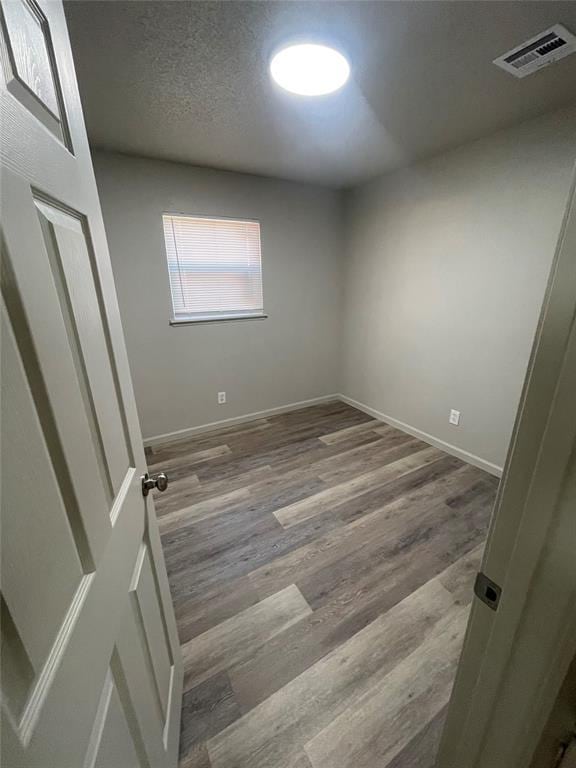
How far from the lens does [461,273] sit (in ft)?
7.93

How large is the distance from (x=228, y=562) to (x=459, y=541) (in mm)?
1352

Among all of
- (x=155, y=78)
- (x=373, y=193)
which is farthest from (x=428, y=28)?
(x=373, y=193)

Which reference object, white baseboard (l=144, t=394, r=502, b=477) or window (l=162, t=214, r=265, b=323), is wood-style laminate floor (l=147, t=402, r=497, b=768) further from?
window (l=162, t=214, r=265, b=323)

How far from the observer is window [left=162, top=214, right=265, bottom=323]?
267cm

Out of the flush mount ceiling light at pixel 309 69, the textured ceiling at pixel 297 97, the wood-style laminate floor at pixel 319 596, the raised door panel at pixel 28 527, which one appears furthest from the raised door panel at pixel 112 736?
the flush mount ceiling light at pixel 309 69

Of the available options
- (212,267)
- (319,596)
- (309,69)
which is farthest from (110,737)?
(212,267)

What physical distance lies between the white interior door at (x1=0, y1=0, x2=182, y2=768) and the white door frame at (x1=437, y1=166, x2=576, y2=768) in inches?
25.5

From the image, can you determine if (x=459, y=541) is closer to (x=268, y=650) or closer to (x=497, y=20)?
(x=268, y=650)

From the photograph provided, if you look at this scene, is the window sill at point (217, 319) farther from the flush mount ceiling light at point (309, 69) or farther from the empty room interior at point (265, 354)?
the flush mount ceiling light at point (309, 69)

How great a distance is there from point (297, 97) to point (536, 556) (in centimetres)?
212

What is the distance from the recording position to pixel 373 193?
298 centimetres

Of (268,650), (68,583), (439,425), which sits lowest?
(268,650)

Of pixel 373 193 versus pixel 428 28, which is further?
pixel 373 193

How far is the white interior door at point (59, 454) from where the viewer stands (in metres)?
0.32
